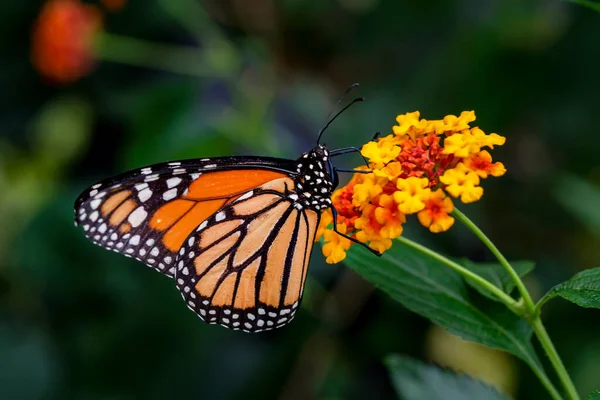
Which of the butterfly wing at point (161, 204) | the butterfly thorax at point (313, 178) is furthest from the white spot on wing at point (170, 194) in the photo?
the butterfly thorax at point (313, 178)

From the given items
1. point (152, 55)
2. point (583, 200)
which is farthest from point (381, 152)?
point (152, 55)

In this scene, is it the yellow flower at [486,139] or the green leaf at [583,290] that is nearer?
the green leaf at [583,290]

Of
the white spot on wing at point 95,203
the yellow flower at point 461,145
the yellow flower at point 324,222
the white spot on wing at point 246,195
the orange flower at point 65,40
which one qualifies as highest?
the orange flower at point 65,40

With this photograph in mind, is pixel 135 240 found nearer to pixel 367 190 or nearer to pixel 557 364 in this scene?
pixel 367 190

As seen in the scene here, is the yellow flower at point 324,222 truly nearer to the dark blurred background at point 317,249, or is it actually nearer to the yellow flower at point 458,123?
the yellow flower at point 458,123

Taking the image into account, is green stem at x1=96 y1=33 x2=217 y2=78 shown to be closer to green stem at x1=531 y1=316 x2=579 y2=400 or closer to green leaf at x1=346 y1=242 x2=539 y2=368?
green leaf at x1=346 y1=242 x2=539 y2=368

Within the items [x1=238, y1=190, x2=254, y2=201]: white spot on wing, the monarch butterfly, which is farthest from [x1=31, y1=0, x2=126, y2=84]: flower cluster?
[x1=238, y1=190, x2=254, y2=201]: white spot on wing
